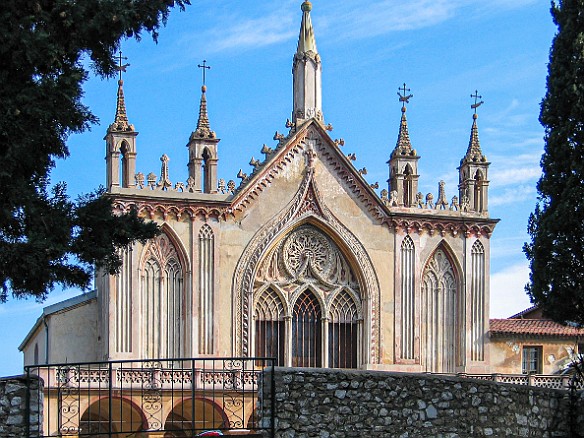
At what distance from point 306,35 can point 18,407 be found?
92.5ft

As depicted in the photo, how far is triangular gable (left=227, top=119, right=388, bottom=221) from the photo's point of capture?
136ft

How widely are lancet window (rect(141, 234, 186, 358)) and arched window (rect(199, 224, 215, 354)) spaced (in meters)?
0.58

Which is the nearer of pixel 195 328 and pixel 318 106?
pixel 195 328

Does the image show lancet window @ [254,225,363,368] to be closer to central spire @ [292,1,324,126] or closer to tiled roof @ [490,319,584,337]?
central spire @ [292,1,324,126]

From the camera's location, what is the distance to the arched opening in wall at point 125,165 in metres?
40.2

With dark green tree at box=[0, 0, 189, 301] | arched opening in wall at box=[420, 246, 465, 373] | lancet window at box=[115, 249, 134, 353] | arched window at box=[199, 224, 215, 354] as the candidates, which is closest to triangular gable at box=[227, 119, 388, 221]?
arched window at box=[199, 224, 215, 354]

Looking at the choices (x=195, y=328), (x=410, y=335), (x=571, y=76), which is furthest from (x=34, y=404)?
(x=410, y=335)

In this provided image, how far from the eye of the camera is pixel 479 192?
44531 mm

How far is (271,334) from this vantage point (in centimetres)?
4162

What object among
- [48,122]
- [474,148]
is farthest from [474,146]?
[48,122]

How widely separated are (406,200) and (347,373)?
25761 mm

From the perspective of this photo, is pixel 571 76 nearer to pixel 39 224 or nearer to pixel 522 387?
pixel 522 387

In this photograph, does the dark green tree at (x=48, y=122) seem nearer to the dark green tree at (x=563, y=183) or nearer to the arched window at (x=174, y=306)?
the dark green tree at (x=563, y=183)

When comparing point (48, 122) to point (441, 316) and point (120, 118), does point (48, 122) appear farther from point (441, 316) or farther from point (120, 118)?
point (441, 316)
